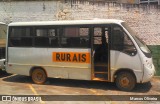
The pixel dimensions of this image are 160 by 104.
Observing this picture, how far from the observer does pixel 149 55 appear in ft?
37.3

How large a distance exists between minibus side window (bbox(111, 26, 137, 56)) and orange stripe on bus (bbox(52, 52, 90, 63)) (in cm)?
117

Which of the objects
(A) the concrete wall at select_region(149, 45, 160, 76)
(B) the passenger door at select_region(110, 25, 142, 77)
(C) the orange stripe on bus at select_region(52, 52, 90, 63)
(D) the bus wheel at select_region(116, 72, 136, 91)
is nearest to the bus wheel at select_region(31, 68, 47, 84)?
(C) the orange stripe on bus at select_region(52, 52, 90, 63)

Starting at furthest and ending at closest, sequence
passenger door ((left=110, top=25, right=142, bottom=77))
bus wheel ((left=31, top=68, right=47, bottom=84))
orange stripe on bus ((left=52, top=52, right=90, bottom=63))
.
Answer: bus wheel ((left=31, top=68, right=47, bottom=84)) < orange stripe on bus ((left=52, top=52, right=90, bottom=63)) < passenger door ((left=110, top=25, right=142, bottom=77))

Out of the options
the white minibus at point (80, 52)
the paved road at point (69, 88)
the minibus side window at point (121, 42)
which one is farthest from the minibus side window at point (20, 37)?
the minibus side window at point (121, 42)

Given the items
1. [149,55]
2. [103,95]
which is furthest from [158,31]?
[103,95]

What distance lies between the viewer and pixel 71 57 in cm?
1200

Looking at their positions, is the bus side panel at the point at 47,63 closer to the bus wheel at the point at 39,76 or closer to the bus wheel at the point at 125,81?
the bus wheel at the point at 39,76

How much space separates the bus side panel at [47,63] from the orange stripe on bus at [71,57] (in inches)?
3.1

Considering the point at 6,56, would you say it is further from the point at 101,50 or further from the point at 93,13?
the point at 93,13

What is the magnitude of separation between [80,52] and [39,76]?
7.58ft

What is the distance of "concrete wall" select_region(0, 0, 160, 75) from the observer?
17.6 m

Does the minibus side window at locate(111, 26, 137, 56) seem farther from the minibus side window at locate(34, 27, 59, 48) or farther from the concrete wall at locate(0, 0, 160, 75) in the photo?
the concrete wall at locate(0, 0, 160, 75)

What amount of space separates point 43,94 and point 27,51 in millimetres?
2605

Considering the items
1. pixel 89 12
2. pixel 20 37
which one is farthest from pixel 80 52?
pixel 89 12
